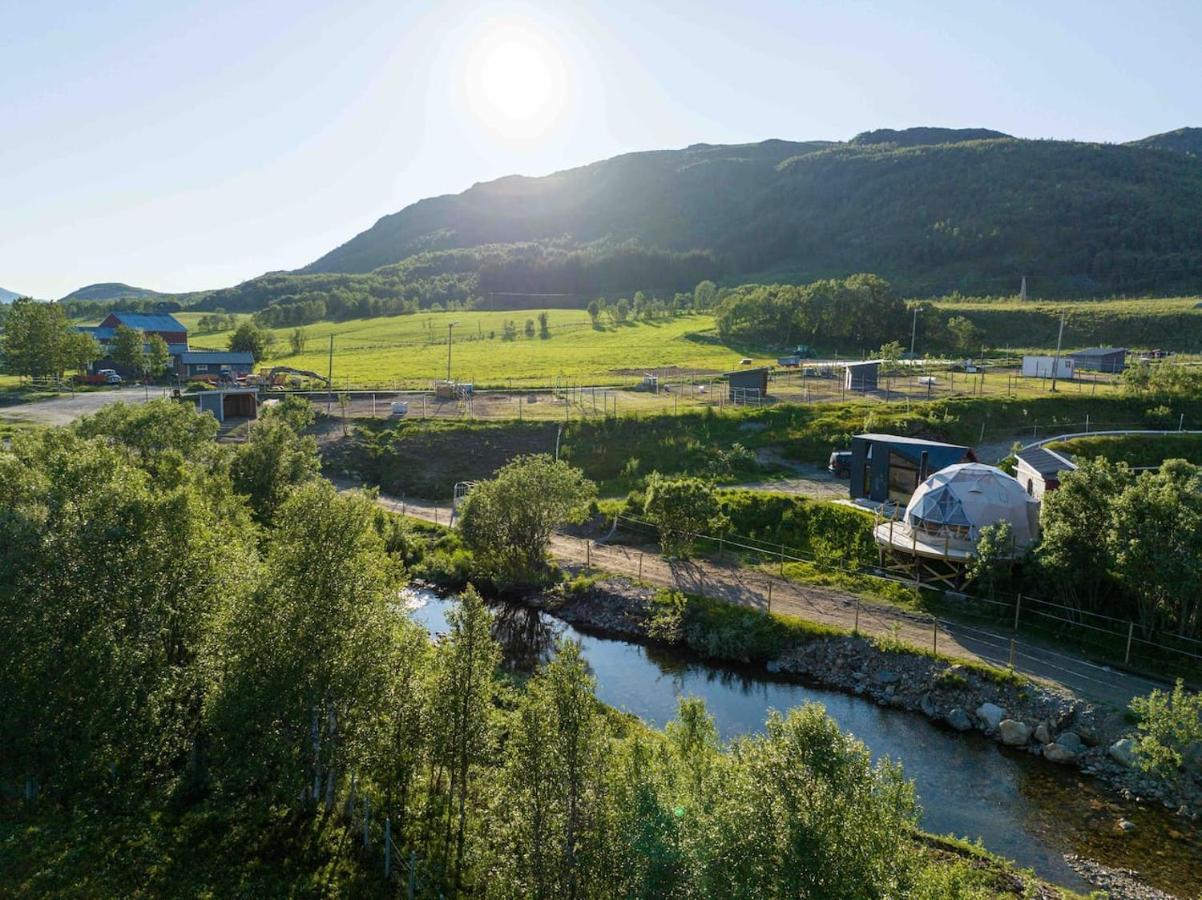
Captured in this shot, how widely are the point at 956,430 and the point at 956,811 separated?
38.0 meters

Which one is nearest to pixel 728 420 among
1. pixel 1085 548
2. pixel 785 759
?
pixel 1085 548

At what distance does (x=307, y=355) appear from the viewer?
11119cm

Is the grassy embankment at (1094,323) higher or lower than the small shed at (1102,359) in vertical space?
higher

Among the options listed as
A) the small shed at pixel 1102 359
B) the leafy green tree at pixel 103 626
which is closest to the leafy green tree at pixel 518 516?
the leafy green tree at pixel 103 626

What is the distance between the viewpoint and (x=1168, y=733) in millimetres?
20891

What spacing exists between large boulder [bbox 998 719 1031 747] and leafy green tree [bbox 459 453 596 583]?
20.2m

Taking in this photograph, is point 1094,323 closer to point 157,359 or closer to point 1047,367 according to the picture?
point 1047,367

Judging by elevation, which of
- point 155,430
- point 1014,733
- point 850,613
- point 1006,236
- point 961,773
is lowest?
point 961,773

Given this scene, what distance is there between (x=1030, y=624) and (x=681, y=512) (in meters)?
15.2

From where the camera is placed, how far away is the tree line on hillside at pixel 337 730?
12188mm

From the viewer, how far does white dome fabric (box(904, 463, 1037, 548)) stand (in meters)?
32.0

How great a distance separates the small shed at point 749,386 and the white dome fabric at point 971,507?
29867mm

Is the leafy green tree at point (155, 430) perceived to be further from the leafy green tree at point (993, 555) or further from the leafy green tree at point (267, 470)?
the leafy green tree at point (993, 555)

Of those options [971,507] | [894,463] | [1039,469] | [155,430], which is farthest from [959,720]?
[155,430]
